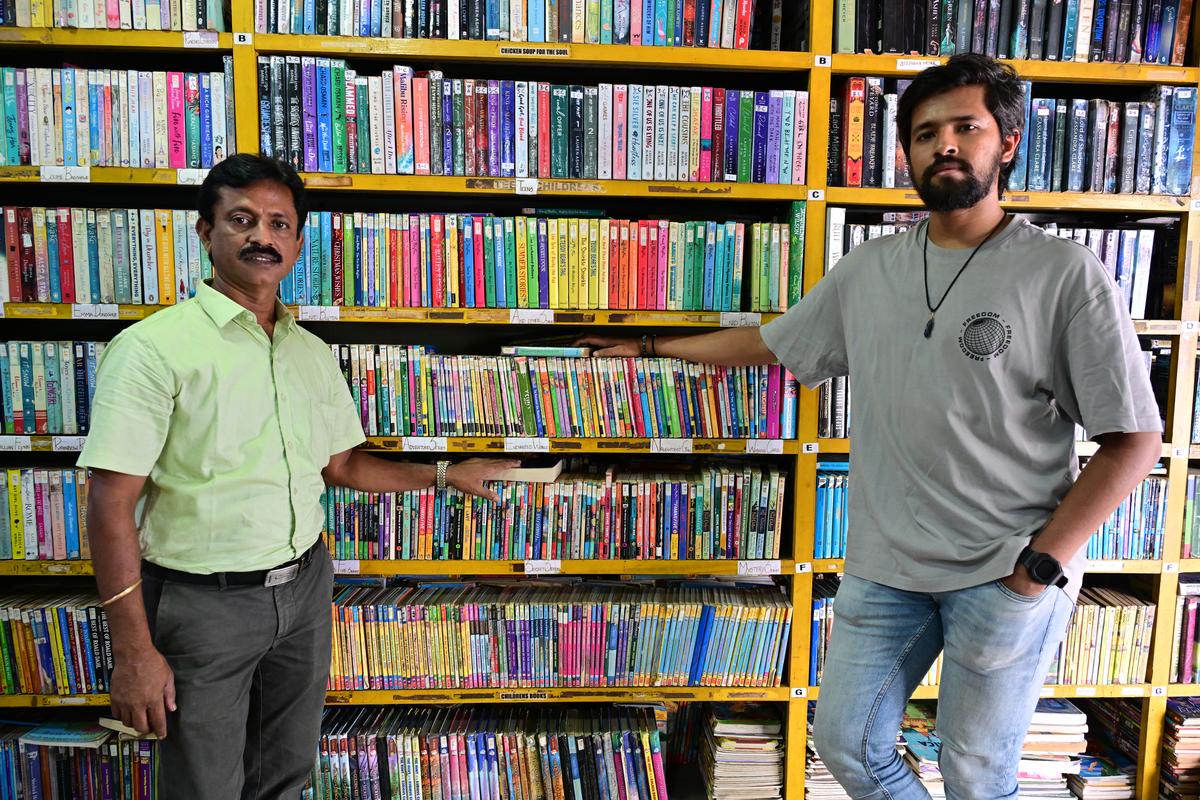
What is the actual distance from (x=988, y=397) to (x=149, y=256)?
2182 mm

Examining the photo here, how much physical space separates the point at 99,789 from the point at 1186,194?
3.68 meters

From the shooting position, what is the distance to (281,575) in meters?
1.64

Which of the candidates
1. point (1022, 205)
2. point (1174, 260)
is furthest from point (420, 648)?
point (1174, 260)

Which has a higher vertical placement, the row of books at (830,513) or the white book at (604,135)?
the white book at (604,135)

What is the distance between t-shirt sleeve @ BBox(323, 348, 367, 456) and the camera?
1896 millimetres

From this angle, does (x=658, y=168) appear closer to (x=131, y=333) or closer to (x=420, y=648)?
(x=131, y=333)

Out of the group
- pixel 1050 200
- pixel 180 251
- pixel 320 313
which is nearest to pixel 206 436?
pixel 320 313

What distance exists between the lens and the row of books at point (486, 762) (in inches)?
88.3

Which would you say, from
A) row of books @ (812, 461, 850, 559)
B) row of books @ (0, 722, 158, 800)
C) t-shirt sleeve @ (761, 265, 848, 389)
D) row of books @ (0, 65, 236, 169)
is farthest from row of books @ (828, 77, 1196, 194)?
row of books @ (0, 722, 158, 800)

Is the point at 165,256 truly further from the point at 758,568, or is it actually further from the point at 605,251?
the point at 758,568

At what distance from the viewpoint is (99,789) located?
2.25 m

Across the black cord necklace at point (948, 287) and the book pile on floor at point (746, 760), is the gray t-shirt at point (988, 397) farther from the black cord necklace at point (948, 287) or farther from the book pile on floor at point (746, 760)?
the book pile on floor at point (746, 760)

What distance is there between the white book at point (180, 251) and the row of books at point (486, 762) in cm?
136

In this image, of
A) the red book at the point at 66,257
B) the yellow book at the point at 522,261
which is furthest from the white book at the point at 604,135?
the red book at the point at 66,257
